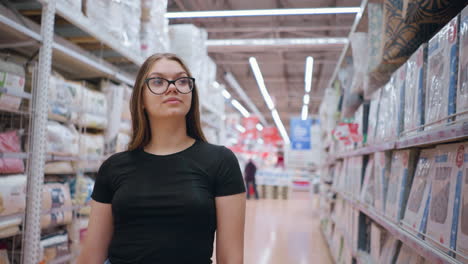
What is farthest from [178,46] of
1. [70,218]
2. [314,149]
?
[314,149]

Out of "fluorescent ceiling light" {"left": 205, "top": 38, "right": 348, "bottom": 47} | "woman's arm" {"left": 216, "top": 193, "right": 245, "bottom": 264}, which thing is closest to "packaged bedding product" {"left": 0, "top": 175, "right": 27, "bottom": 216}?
"woman's arm" {"left": 216, "top": 193, "right": 245, "bottom": 264}

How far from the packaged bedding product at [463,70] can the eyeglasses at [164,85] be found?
913 millimetres

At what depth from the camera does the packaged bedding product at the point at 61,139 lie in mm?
2736

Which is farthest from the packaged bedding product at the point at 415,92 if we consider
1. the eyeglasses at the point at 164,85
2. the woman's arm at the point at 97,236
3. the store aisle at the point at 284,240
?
the store aisle at the point at 284,240

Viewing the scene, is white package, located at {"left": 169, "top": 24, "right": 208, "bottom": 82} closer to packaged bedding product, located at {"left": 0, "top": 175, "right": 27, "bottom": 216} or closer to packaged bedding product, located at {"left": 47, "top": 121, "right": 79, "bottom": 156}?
packaged bedding product, located at {"left": 47, "top": 121, "right": 79, "bottom": 156}

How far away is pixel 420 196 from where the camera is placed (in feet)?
5.28

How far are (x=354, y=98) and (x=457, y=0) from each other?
85.1 inches

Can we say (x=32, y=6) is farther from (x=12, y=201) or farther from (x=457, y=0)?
(x=457, y=0)

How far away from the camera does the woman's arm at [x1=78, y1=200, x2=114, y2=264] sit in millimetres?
1458

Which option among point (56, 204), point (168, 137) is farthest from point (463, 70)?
point (56, 204)

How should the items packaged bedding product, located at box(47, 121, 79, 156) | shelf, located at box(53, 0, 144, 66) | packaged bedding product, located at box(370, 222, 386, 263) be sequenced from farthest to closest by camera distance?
packaged bedding product, located at box(47, 121, 79, 156), shelf, located at box(53, 0, 144, 66), packaged bedding product, located at box(370, 222, 386, 263)

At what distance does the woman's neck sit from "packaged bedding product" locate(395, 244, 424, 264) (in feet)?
3.53

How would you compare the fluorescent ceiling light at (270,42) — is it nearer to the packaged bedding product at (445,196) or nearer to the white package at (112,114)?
the white package at (112,114)

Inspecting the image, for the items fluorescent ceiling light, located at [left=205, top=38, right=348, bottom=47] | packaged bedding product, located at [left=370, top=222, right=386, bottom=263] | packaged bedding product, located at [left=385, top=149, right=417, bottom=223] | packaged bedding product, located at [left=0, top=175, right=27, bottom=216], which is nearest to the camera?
A: packaged bedding product, located at [left=385, top=149, right=417, bottom=223]
